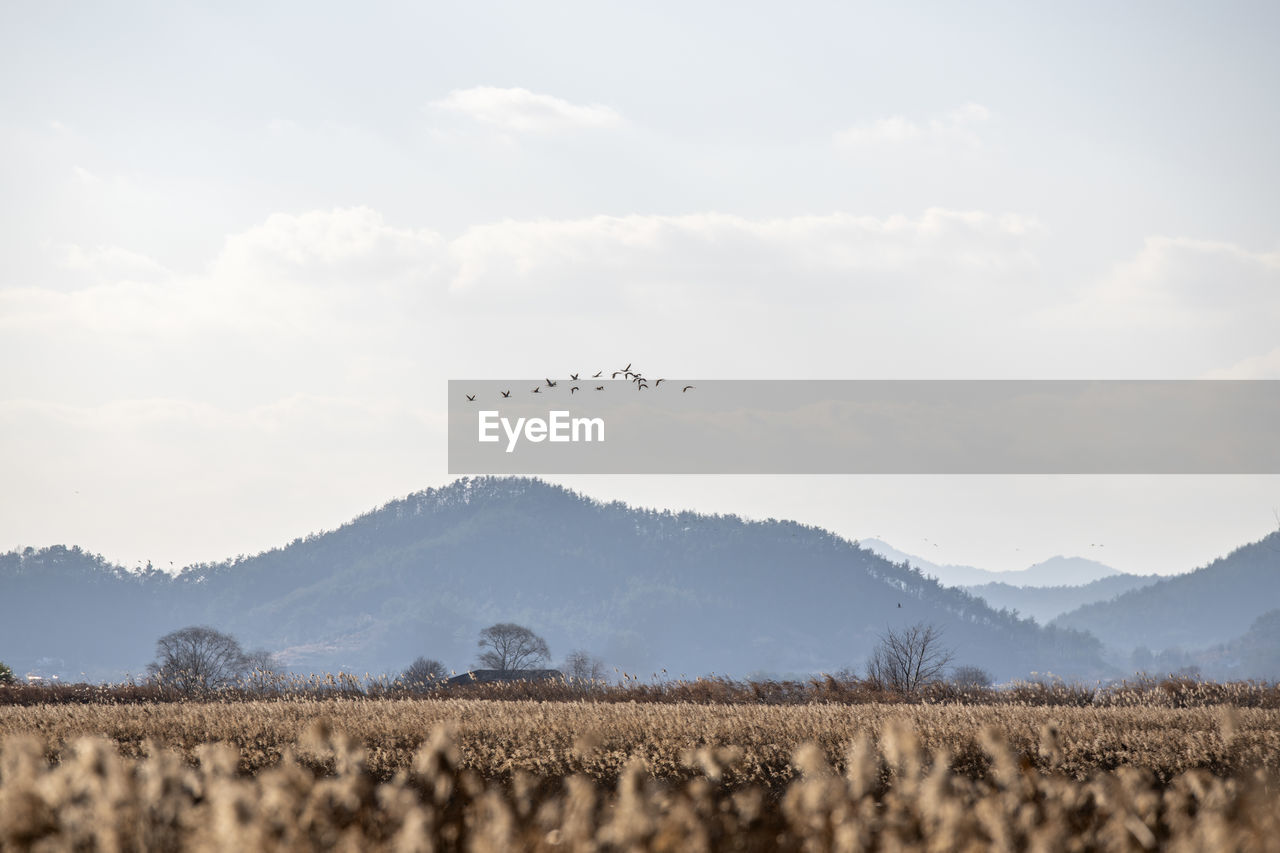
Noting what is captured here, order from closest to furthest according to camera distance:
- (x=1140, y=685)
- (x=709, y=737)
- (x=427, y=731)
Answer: (x=709, y=737) < (x=427, y=731) < (x=1140, y=685)

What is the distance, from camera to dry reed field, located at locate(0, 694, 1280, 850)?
23.3 feet

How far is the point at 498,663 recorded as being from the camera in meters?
175

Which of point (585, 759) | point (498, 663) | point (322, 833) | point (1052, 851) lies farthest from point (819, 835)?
point (498, 663)

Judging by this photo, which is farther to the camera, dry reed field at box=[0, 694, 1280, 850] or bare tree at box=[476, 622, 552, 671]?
bare tree at box=[476, 622, 552, 671]

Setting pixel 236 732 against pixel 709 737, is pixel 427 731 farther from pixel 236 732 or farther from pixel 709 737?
pixel 709 737

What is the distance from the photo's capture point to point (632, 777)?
7.32m

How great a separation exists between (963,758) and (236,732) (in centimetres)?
1480

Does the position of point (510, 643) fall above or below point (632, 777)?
below

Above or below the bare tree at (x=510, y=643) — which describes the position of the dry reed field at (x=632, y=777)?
above

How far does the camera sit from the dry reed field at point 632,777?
7109mm

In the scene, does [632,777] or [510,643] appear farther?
[510,643]

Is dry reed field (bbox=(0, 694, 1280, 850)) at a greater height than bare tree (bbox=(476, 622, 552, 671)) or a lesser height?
greater

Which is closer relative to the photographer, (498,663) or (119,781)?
(119,781)

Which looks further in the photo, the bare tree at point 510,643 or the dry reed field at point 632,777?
the bare tree at point 510,643
